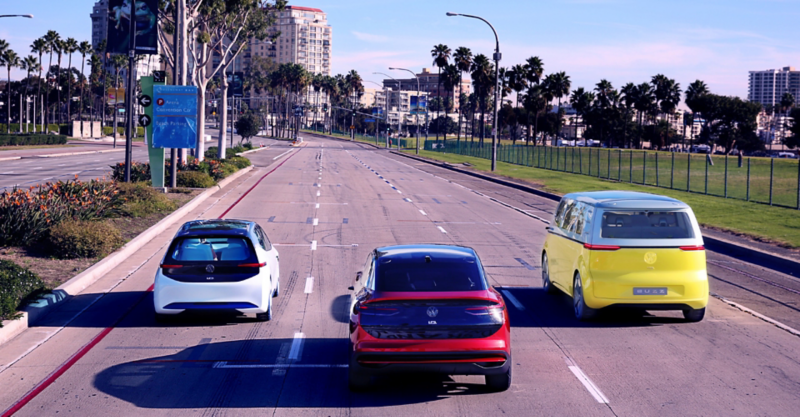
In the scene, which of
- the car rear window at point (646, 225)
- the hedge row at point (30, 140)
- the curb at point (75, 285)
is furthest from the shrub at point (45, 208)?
the hedge row at point (30, 140)

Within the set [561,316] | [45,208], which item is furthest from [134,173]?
[561,316]

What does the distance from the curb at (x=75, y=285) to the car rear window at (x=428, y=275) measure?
539 centimetres

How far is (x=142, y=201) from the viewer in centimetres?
2545

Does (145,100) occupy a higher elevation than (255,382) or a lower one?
higher

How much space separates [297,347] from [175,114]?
76.0 feet

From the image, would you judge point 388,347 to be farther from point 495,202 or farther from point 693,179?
point 693,179

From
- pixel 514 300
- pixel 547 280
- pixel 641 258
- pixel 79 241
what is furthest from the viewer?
pixel 79 241

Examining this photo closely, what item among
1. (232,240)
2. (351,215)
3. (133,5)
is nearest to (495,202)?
(351,215)

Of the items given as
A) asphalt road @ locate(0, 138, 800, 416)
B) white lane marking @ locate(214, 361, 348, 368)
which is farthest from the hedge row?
white lane marking @ locate(214, 361, 348, 368)

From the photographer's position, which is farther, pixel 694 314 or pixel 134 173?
pixel 134 173

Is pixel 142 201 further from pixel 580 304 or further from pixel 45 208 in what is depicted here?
pixel 580 304

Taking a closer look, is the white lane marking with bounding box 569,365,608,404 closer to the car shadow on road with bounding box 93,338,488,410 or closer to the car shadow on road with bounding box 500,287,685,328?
the car shadow on road with bounding box 93,338,488,410

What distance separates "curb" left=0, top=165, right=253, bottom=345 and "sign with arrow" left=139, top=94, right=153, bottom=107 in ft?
28.2

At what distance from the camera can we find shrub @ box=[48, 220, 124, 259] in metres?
16.3
